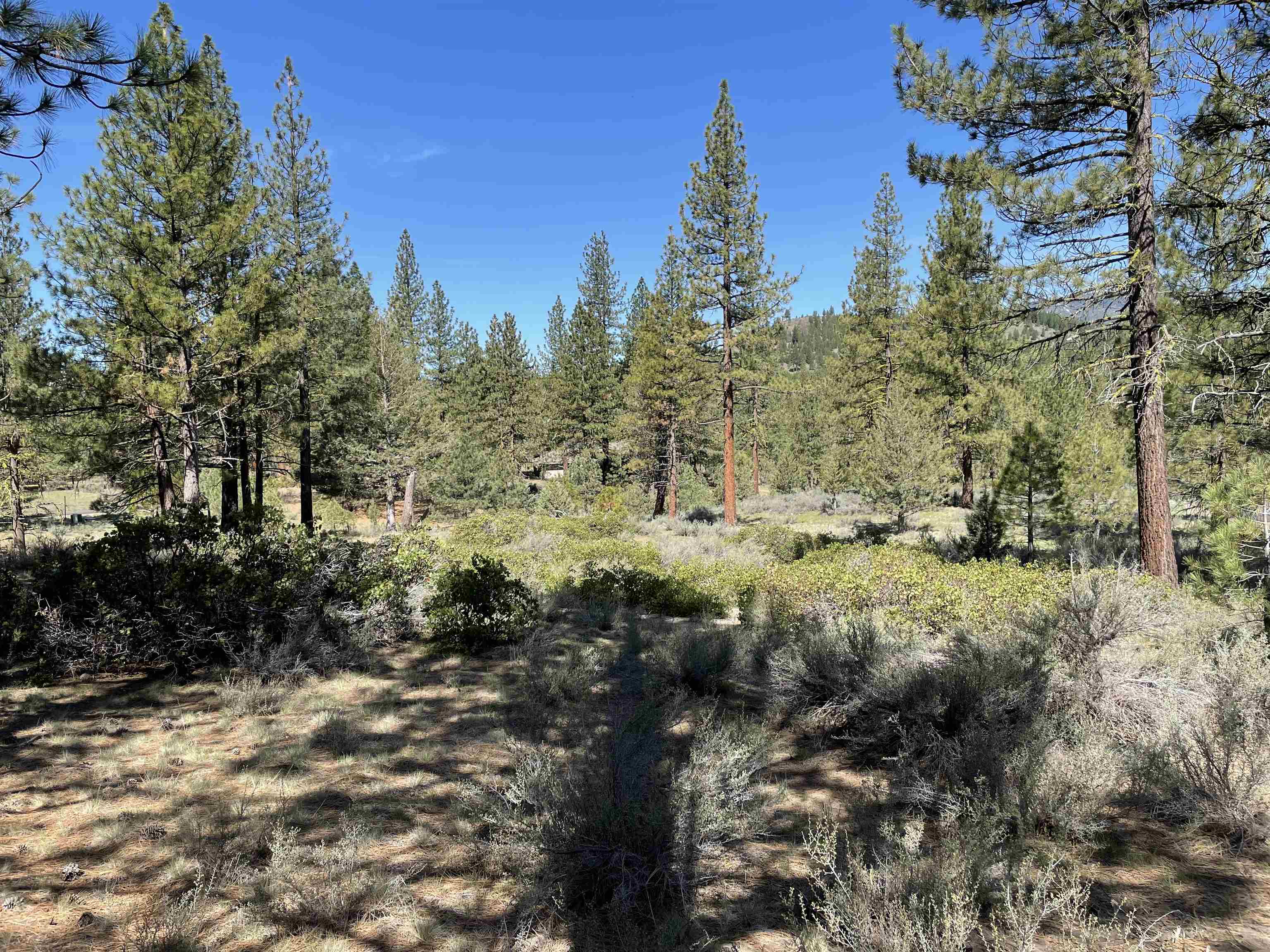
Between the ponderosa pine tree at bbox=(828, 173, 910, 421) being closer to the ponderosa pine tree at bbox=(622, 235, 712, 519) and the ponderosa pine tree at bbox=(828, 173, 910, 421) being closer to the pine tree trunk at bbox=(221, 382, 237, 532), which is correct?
the ponderosa pine tree at bbox=(622, 235, 712, 519)

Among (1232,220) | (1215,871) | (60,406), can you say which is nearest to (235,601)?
(1215,871)

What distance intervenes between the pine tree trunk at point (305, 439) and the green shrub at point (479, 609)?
12693 millimetres

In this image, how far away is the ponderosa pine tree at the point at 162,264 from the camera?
39.0 feet

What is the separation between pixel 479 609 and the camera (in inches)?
294

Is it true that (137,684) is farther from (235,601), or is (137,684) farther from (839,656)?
(839,656)

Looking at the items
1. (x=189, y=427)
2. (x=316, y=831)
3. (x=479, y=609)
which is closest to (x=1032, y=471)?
(x=479, y=609)

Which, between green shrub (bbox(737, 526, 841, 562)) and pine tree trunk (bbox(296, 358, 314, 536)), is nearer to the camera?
green shrub (bbox(737, 526, 841, 562))

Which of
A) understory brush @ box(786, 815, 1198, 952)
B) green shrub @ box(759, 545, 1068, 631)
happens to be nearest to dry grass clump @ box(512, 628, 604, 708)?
green shrub @ box(759, 545, 1068, 631)

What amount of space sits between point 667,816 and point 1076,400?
24678mm

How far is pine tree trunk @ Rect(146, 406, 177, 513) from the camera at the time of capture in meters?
12.6

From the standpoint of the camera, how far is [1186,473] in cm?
1474

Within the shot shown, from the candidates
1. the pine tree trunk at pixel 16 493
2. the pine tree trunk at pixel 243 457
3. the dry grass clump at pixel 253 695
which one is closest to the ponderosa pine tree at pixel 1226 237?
the dry grass clump at pixel 253 695

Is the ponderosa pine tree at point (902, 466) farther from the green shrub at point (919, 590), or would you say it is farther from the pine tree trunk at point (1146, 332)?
the pine tree trunk at point (1146, 332)

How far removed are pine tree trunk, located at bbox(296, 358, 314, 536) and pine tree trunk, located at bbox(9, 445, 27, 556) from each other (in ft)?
19.9
